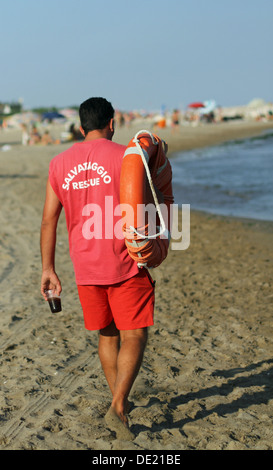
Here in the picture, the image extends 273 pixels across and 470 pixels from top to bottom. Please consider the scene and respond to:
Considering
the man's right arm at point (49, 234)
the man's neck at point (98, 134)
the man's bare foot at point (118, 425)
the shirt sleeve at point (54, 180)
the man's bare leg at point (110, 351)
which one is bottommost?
the man's bare foot at point (118, 425)

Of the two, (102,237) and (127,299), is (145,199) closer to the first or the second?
(102,237)

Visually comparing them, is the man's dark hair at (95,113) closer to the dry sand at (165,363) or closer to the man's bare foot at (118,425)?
the man's bare foot at (118,425)

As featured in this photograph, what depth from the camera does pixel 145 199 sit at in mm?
2855

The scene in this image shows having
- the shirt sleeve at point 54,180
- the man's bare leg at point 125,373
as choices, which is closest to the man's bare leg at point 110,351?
the man's bare leg at point 125,373

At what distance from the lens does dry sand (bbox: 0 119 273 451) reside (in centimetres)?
319

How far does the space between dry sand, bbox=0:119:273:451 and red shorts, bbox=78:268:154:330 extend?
0.65 metres

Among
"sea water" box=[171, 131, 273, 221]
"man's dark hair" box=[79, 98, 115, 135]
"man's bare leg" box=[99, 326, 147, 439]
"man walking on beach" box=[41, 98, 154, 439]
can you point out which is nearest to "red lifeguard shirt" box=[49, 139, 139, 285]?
"man walking on beach" box=[41, 98, 154, 439]

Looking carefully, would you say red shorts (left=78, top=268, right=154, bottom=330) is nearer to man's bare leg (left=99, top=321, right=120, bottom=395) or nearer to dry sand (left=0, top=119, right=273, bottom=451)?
man's bare leg (left=99, top=321, right=120, bottom=395)

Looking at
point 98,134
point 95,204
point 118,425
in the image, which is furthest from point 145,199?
point 118,425

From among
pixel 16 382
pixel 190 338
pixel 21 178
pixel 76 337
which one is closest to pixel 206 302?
pixel 190 338

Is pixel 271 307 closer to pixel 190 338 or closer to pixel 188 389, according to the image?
pixel 190 338

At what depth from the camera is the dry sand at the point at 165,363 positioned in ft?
10.5

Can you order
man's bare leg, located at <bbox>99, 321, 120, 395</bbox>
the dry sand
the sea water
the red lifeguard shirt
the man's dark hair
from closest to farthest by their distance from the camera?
the red lifeguard shirt → the man's dark hair → the dry sand → man's bare leg, located at <bbox>99, 321, 120, 395</bbox> → the sea water

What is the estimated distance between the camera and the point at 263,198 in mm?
13914
